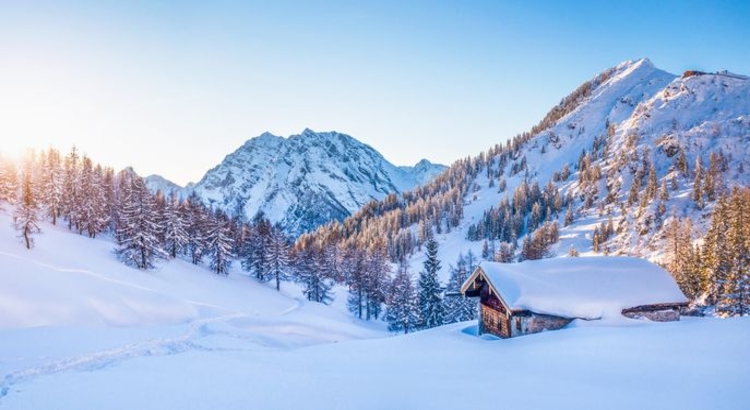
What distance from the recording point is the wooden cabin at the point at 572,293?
2034 centimetres

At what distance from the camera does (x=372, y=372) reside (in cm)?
1434

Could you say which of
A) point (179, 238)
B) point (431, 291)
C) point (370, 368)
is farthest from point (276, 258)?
point (370, 368)

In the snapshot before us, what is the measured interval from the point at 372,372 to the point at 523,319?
10026 millimetres

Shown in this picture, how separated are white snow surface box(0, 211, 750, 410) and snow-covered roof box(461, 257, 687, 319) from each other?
1.36 meters

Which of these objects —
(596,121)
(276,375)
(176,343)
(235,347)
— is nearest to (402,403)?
(276,375)

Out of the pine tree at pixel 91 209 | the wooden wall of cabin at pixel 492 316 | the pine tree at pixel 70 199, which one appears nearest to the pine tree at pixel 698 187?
the wooden wall of cabin at pixel 492 316

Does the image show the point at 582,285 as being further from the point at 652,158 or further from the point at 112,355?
the point at 652,158

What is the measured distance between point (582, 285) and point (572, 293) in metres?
1.20

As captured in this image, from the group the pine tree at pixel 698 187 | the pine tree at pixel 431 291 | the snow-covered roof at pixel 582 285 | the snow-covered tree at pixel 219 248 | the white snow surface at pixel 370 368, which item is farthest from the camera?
the pine tree at pixel 698 187

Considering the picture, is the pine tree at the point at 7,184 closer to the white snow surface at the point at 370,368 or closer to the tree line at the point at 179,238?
the tree line at the point at 179,238

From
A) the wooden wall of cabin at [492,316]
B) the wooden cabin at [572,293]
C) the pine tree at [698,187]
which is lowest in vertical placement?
the wooden wall of cabin at [492,316]

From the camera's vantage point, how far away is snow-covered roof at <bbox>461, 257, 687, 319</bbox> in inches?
801

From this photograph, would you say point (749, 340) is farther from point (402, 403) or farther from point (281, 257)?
point (281, 257)

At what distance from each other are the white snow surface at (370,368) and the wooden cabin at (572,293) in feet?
4.25
